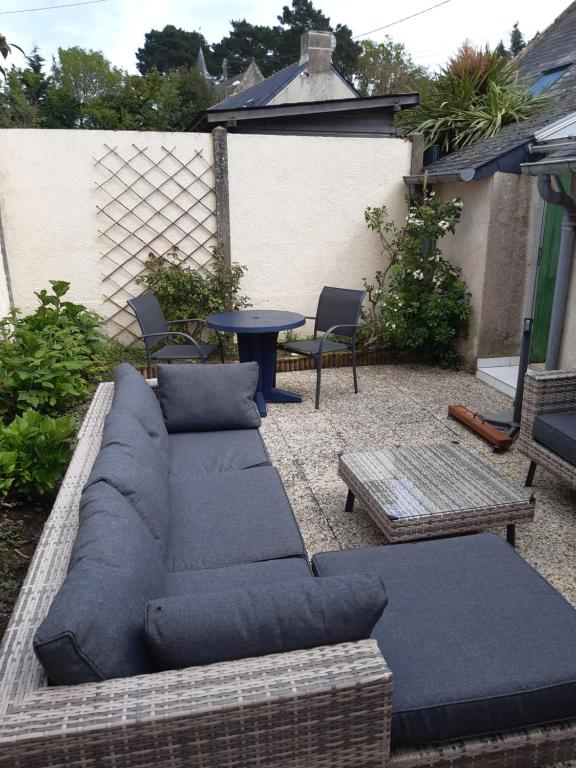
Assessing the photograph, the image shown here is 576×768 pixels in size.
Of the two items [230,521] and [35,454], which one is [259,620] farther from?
[35,454]

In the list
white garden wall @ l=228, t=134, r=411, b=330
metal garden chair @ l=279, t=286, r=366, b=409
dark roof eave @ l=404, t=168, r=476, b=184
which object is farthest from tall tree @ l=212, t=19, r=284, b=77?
metal garden chair @ l=279, t=286, r=366, b=409

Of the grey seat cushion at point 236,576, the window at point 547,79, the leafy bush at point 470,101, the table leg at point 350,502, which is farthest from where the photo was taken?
the window at point 547,79

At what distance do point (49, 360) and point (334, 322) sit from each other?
2463 millimetres

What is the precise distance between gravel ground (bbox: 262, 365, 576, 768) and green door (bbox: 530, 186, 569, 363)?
2.41 ft

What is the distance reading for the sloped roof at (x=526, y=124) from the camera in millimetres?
4883

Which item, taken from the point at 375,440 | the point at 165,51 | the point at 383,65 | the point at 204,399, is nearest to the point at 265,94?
the point at 375,440

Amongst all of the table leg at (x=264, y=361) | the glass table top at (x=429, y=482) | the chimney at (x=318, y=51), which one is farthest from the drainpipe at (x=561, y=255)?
the chimney at (x=318, y=51)

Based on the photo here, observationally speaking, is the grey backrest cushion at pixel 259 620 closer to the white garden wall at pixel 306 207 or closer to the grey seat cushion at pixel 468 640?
the grey seat cushion at pixel 468 640

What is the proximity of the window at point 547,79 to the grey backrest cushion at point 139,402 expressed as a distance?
5.33 metres

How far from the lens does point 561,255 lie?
406 cm

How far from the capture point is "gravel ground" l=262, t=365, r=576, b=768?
2893 mm

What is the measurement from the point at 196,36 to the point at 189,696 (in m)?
40.2

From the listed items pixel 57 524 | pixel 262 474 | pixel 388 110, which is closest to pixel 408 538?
pixel 262 474

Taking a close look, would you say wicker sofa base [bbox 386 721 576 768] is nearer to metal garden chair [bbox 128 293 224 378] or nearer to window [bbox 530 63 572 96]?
metal garden chair [bbox 128 293 224 378]
